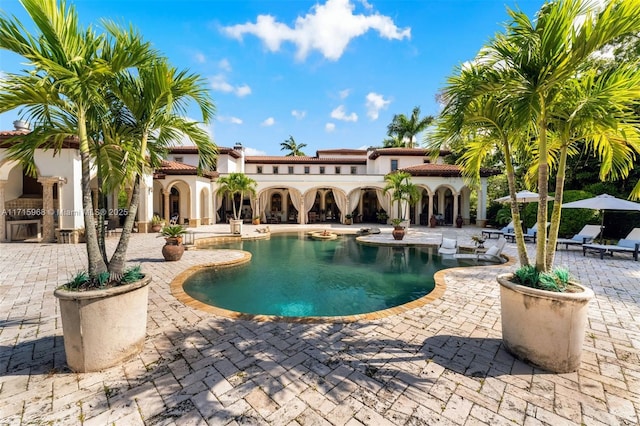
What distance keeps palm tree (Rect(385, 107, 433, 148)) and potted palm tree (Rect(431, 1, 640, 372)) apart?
30.4 m

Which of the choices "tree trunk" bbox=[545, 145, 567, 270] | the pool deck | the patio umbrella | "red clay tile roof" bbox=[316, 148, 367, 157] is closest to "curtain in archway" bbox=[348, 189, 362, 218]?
"red clay tile roof" bbox=[316, 148, 367, 157]

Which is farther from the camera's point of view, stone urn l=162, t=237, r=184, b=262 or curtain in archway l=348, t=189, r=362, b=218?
curtain in archway l=348, t=189, r=362, b=218

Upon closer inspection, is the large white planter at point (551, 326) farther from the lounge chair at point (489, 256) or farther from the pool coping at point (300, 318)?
the lounge chair at point (489, 256)

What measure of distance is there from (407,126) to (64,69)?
33.4m

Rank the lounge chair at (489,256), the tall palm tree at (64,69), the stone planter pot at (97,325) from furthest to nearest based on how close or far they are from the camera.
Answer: the lounge chair at (489,256) < the stone planter pot at (97,325) < the tall palm tree at (64,69)

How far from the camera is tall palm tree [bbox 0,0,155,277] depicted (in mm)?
3014

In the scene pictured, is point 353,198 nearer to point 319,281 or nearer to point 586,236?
point 586,236

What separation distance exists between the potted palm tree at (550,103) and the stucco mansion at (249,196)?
39.0ft

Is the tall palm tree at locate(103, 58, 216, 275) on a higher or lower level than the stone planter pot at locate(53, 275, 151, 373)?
higher

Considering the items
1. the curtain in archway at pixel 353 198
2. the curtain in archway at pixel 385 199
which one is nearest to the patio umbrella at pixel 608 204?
the curtain in archway at pixel 385 199

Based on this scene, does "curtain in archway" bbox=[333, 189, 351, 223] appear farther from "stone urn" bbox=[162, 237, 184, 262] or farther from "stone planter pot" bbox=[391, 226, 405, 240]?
"stone urn" bbox=[162, 237, 184, 262]

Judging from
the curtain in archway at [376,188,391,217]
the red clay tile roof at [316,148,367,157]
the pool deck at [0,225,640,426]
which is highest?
the red clay tile roof at [316,148,367,157]

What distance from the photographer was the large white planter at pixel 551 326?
10.7 feet

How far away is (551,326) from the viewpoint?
3324 mm
